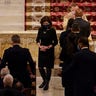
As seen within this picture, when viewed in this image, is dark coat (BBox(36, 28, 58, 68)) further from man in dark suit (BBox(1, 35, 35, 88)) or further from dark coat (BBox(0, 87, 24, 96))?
dark coat (BBox(0, 87, 24, 96))

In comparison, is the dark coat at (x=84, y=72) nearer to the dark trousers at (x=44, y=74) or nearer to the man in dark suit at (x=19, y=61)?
the man in dark suit at (x=19, y=61)

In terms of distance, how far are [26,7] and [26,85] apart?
6347mm

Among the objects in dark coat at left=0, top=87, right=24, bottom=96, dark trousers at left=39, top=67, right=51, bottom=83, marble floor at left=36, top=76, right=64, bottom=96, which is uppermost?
dark coat at left=0, top=87, right=24, bottom=96

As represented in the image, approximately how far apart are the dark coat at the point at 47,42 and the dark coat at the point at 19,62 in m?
1.85

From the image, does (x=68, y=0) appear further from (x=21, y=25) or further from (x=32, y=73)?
(x=32, y=73)

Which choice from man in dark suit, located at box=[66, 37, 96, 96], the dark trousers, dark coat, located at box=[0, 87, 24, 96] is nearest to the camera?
dark coat, located at box=[0, 87, 24, 96]

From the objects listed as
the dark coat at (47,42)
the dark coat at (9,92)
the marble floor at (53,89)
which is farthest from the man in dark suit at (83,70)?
the dark coat at (47,42)

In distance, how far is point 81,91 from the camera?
703 cm

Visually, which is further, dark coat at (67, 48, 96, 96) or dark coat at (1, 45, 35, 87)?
dark coat at (1, 45, 35, 87)

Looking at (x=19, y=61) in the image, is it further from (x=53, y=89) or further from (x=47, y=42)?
(x=53, y=89)

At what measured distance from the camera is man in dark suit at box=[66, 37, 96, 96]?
6.87 meters

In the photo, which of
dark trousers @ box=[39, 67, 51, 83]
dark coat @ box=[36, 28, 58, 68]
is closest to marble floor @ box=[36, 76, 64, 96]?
dark trousers @ box=[39, 67, 51, 83]

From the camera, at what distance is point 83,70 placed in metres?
6.95

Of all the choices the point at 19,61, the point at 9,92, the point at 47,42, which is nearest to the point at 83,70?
the point at 9,92
